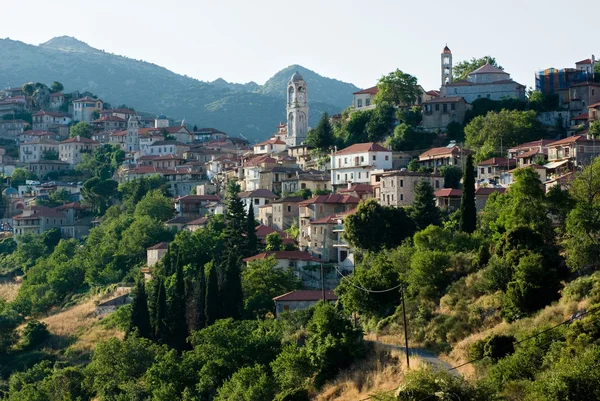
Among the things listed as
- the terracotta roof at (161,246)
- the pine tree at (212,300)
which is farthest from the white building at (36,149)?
the pine tree at (212,300)

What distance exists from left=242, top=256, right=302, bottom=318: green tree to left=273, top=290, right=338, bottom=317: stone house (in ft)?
4.97

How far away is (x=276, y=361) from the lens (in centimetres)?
5175

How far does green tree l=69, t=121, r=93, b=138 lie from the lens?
A: 14000 cm

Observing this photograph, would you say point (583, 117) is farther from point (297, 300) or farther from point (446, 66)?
point (297, 300)

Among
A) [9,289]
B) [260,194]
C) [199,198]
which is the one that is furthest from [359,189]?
[9,289]

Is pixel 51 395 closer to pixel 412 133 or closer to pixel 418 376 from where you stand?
pixel 418 376

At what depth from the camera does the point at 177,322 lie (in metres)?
65.1

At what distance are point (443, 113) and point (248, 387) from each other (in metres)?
49.2

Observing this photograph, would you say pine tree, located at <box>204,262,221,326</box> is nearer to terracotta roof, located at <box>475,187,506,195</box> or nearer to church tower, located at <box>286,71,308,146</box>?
terracotta roof, located at <box>475,187,506,195</box>

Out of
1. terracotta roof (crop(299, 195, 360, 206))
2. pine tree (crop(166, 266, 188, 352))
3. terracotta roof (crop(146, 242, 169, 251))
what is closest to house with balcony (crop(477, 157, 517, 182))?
terracotta roof (crop(299, 195, 360, 206))

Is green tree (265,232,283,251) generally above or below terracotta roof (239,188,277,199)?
below

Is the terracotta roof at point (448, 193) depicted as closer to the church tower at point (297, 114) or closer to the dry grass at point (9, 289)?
the dry grass at point (9, 289)

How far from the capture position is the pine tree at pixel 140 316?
6706 cm

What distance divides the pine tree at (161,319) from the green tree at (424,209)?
14638mm
